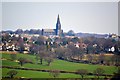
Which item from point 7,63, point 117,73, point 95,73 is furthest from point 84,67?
point 7,63

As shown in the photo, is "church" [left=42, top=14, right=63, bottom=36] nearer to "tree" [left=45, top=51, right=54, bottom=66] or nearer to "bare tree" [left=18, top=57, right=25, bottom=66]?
"tree" [left=45, top=51, right=54, bottom=66]

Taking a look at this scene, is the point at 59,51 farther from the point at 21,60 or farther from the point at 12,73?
the point at 12,73

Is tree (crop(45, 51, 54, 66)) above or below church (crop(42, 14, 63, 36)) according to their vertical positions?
below

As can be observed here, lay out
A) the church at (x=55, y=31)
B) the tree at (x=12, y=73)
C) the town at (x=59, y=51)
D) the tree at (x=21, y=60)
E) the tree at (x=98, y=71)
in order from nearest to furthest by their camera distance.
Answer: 1. the tree at (x=12, y=73)
2. the tree at (x=98, y=71)
3. the town at (x=59, y=51)
4. the tree at (x=21, y=60)
5. the church at (x=55, y=31)

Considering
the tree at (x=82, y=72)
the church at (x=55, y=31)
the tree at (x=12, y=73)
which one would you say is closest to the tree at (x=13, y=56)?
the tree at (x=12, y=73)

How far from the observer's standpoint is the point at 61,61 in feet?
25.5

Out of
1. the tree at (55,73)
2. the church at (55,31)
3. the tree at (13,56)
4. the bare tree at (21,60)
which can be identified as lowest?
the tree at (55,73)

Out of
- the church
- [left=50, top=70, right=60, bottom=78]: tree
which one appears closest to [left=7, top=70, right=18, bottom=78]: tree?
[left=50, top=70, right=60, bottom=78]: tree

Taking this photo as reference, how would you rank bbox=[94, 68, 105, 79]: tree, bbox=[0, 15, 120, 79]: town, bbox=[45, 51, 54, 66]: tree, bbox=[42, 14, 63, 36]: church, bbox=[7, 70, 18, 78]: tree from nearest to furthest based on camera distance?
bbox=[7, 70, 18, 78]: tree, bbox=[94, 68, 105, 79]: tree, bbox=[0, 15, 120, 79]: town, bbox=[45, 51, 54, 66]: tree, bbox=[42, 14, 63, 36]: church

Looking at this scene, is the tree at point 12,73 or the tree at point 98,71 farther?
the tree at point 98,71

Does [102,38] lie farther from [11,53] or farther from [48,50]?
[11,53]

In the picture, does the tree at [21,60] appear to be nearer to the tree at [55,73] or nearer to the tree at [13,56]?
the tree at [13,56]

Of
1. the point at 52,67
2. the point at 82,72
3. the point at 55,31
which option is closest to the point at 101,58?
the point at 82,72

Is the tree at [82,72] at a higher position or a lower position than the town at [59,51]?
lower
